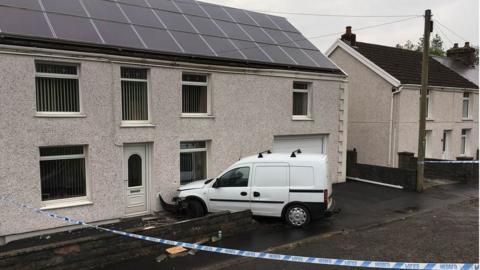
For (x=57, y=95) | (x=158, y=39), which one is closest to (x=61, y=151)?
(x=57, y=95)

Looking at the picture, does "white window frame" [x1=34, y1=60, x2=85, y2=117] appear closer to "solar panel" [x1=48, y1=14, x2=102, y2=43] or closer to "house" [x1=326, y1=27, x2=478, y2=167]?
"solar panel" [x1=48, y1=14, x2=102, y2=43]

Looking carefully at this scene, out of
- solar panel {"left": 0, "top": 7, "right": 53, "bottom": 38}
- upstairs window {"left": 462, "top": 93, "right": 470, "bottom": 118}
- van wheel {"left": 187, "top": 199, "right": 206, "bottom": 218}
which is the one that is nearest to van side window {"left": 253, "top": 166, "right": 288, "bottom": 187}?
van wheel {"left": 187, "top": 199, "right": 206, "bottom": 218}

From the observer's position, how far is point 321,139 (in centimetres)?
1451

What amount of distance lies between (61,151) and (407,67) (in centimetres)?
1769

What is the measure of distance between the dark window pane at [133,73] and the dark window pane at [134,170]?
2191 mm

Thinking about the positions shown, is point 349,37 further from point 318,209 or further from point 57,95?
point 57,95

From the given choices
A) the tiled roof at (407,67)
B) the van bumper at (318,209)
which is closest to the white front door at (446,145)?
the tiled roof at (407,67)

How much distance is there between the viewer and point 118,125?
9570 millimetres

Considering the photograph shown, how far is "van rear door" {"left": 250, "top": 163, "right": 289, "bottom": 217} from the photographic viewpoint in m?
9.24

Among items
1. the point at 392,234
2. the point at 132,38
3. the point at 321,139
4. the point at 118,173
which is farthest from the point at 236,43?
the point at 392,234

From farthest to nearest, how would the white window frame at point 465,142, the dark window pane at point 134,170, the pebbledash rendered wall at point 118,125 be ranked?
1. the white window frame at point 465,142
2. the dark window pane at point 134,170
3. the pebbledash rendered wall at point 118,125

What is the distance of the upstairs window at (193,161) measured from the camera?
11.1m

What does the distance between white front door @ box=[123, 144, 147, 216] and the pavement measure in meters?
3.25

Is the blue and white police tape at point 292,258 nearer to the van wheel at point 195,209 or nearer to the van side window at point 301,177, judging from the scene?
the van wheel at point 195,209
